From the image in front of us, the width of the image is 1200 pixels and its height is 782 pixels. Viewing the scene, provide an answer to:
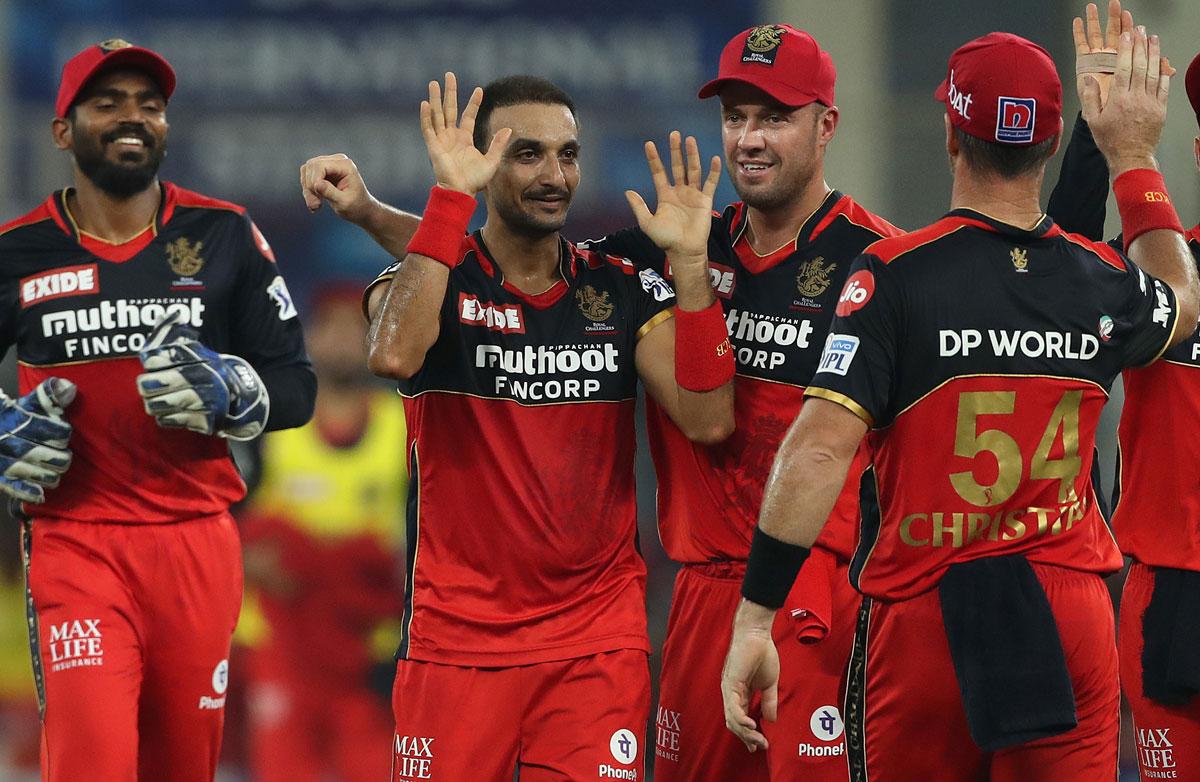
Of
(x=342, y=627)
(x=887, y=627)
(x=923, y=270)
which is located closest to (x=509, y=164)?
(x=923, y=270)

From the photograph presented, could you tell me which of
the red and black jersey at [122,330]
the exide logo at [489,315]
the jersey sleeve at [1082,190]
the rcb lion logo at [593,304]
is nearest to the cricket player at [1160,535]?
the jersey sleeve at [1082,190]

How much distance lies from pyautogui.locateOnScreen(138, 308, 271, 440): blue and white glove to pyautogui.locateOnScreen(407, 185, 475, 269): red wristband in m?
0.88

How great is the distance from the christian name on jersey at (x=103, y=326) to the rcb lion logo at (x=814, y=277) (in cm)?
180

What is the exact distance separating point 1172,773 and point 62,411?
320 centimetres

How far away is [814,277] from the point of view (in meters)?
4.48

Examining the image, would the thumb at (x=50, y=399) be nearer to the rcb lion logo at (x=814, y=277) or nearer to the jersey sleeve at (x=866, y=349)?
the rcb lion logo at (x=814, y=277)

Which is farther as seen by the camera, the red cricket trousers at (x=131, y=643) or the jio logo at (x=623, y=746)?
the red cricket trousers at (x=131, y=643)

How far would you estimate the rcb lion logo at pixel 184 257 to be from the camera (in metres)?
4.97

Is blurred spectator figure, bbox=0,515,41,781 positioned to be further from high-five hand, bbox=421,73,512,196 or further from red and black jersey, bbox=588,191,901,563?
high-five hand, bbox=421,73,512,196

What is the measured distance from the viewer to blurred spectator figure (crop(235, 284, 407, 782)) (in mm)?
7320

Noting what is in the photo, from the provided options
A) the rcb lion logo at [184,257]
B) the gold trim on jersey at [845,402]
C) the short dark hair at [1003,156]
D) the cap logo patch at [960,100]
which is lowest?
the gold trim on jersey at [845,402]

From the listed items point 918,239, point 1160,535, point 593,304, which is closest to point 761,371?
point 593,304

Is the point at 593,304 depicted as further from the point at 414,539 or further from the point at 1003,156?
the point at 1003,156

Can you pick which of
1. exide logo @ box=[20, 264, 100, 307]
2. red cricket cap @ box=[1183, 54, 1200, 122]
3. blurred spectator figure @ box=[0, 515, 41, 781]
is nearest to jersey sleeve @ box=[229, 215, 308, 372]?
exide logo @ box=[20, 264, 100, 307]
